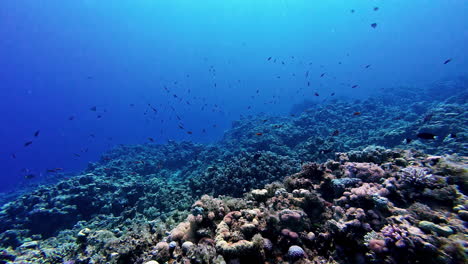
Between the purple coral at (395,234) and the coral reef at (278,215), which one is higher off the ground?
the coral reef at (278,215)

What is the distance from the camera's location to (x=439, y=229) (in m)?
3.74

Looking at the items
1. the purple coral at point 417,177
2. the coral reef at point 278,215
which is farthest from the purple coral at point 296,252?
the purple coral at point 417,177

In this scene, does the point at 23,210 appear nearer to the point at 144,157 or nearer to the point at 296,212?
the point at 144,157

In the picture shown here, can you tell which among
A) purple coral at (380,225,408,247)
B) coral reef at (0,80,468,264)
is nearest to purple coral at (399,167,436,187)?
coral reef at (0,80,468,264)

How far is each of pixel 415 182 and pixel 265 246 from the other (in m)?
A: 4.38

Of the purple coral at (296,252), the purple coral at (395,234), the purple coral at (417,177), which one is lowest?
the purple coral at (395,234)

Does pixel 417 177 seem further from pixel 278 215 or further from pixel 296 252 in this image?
pixel 296 252

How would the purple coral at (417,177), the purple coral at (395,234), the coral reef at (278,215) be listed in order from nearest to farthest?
1. the purple coral at (395,234)
2. the coral reef at (278,215)
3. the purple coral at (417,177)

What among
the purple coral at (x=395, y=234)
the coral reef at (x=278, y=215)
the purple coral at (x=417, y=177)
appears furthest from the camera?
the purple coral at (x=417, y=177)

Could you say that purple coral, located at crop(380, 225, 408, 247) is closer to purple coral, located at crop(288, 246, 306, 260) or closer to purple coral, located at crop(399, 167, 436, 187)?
purple coral, located at crop(288, 246, 306, 260)

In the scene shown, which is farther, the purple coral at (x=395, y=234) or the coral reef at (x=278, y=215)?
the coral reef at (x=278, y=215)

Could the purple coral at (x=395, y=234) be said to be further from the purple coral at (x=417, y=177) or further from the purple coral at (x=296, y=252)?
the purple coral at (x=417, y=177)

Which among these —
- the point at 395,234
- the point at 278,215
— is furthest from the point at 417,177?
the point at 278,215

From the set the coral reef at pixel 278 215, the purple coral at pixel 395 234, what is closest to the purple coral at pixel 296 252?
the coral reef at pixel 278 215
